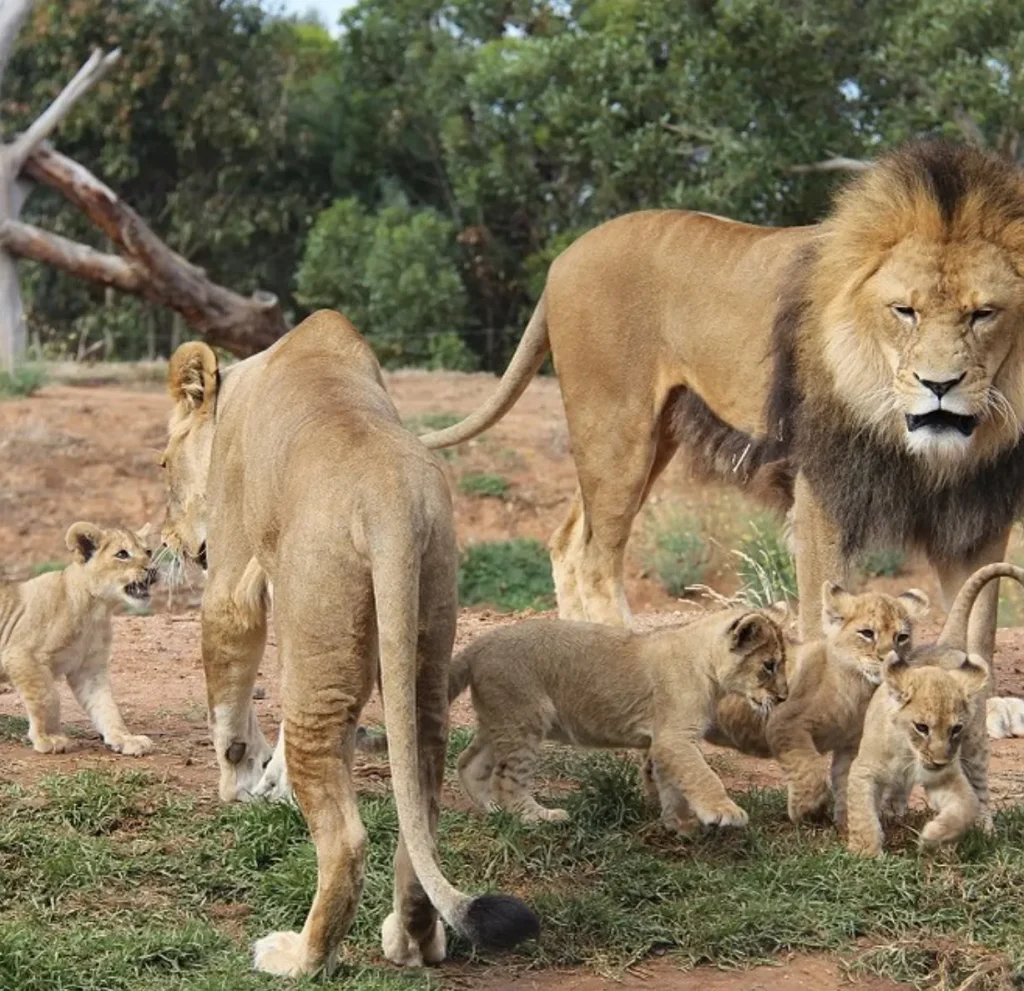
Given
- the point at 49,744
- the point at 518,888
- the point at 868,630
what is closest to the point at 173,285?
the point at 49,744

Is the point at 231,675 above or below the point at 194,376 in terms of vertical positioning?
below

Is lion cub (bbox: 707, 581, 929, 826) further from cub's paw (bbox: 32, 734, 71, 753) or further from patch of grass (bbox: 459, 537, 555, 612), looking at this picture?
patch of grass (bbox: 459, 537, 555, 612)

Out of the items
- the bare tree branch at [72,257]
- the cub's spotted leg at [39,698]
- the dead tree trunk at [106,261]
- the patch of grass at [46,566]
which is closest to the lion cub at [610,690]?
the cub's spotted leg at [39,698]

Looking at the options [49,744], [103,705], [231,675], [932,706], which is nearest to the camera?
[932,706]

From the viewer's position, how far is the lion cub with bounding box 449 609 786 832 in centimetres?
452

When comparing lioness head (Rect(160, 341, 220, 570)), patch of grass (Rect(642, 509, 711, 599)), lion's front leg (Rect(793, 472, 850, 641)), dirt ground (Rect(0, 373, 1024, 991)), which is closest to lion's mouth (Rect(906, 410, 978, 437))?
lion's front leg (Rect(793, 472, 850, 641))

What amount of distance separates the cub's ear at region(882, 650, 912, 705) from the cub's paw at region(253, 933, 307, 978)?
145 cm

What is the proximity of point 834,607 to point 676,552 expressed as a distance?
6.18 meters

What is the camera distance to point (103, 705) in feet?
17.6

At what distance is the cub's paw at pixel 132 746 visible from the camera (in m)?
5.22

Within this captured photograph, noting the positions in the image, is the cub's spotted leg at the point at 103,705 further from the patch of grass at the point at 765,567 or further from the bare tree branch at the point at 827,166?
the bare tree branch at the point at 827,166

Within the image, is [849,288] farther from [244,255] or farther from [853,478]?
[244,255]

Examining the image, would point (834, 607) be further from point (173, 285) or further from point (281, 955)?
point (173, 285)

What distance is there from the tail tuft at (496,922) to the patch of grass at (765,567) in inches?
139
